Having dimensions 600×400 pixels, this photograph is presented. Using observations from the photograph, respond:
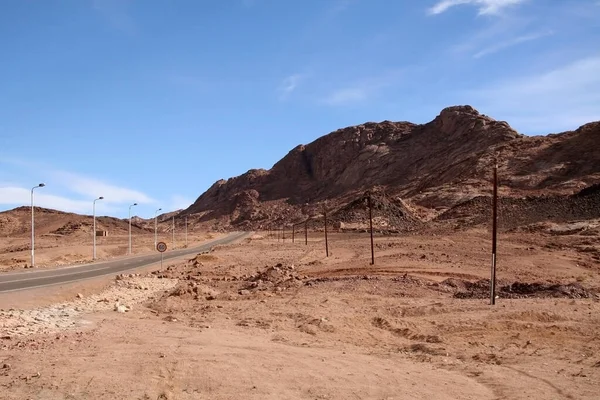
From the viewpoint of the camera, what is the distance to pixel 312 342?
12.8 metres

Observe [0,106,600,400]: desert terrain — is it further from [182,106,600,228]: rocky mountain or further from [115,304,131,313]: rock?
[182,106,600,228]: rocky mountain

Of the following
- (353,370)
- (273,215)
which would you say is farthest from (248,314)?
(273,215)

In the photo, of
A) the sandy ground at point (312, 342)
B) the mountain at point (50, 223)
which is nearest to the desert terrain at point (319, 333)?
the sandy ground at point (312, 342)

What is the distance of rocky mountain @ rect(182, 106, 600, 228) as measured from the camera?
94.4m

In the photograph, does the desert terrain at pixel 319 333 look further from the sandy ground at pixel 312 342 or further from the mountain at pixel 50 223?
the mountain at pixel 50 223

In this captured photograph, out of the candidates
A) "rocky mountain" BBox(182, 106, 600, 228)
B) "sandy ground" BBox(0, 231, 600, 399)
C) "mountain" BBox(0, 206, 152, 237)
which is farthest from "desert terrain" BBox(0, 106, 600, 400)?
"mountain" BBox(0, 206, 152, 237)

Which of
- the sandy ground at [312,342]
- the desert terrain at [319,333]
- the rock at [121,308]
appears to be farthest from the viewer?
the rock at [121,308]

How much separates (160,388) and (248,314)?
8816 mm

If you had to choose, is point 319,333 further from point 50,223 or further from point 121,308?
point 50,223

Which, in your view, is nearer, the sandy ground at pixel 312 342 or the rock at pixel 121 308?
the sandy ground at pixel 312 342

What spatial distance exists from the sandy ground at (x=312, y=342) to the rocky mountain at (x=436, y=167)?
62.3ft

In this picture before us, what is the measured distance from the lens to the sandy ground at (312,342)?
8.61 metres

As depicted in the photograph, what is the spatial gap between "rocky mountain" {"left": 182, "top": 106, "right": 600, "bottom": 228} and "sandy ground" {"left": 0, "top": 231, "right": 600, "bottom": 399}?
1898 cm

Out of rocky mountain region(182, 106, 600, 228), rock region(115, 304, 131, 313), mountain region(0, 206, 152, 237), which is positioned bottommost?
rock region(115, 304, 131, 313)
